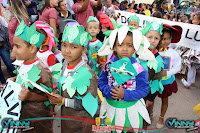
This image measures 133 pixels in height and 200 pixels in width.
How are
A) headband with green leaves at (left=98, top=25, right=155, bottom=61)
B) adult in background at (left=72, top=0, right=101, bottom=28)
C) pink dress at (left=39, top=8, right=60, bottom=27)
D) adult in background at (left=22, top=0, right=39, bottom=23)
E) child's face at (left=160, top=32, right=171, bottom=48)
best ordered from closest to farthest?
headband with green leaves at (left=98, top=25, right=155, bottom=61) → child's face at (left=160, top=32, right=171, bottom=48) → pink dress at (left=39, top=8, right=60, bottom=27) → adult in background at (left=72, top=0, right=101, bottom=28) → adult in background at (left=22, top=0, right=39, bottom=23)

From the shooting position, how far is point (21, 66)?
169 cm

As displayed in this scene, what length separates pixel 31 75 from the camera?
1520mm

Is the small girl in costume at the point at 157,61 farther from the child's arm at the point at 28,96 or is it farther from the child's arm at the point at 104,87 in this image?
the child's arm at the point at 28,96

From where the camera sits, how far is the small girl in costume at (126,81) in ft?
4.84

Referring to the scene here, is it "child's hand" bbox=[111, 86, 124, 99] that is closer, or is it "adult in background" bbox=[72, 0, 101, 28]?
"child's hand" bbox=[111, 86, 124, 99]

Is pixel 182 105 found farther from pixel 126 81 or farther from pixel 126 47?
pixel 126 47

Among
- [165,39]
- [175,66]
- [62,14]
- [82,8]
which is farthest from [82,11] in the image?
[175,66]

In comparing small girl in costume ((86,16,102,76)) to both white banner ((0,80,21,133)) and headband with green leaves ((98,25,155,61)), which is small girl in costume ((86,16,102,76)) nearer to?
headband with green leaves ((98,25,155,61))

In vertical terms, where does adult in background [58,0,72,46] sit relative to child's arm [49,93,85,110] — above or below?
above

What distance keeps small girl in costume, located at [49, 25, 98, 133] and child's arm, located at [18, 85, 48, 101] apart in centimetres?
15

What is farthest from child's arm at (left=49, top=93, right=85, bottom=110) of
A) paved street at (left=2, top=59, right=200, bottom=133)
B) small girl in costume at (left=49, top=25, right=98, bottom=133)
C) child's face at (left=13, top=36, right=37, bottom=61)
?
paved street at (left=2, top=59, right=200, bottom=133)

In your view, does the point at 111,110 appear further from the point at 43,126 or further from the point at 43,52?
the point at 43,52

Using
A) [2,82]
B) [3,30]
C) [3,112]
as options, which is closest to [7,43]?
[3,30]

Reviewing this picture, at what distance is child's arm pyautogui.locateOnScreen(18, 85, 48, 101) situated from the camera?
1.50m
